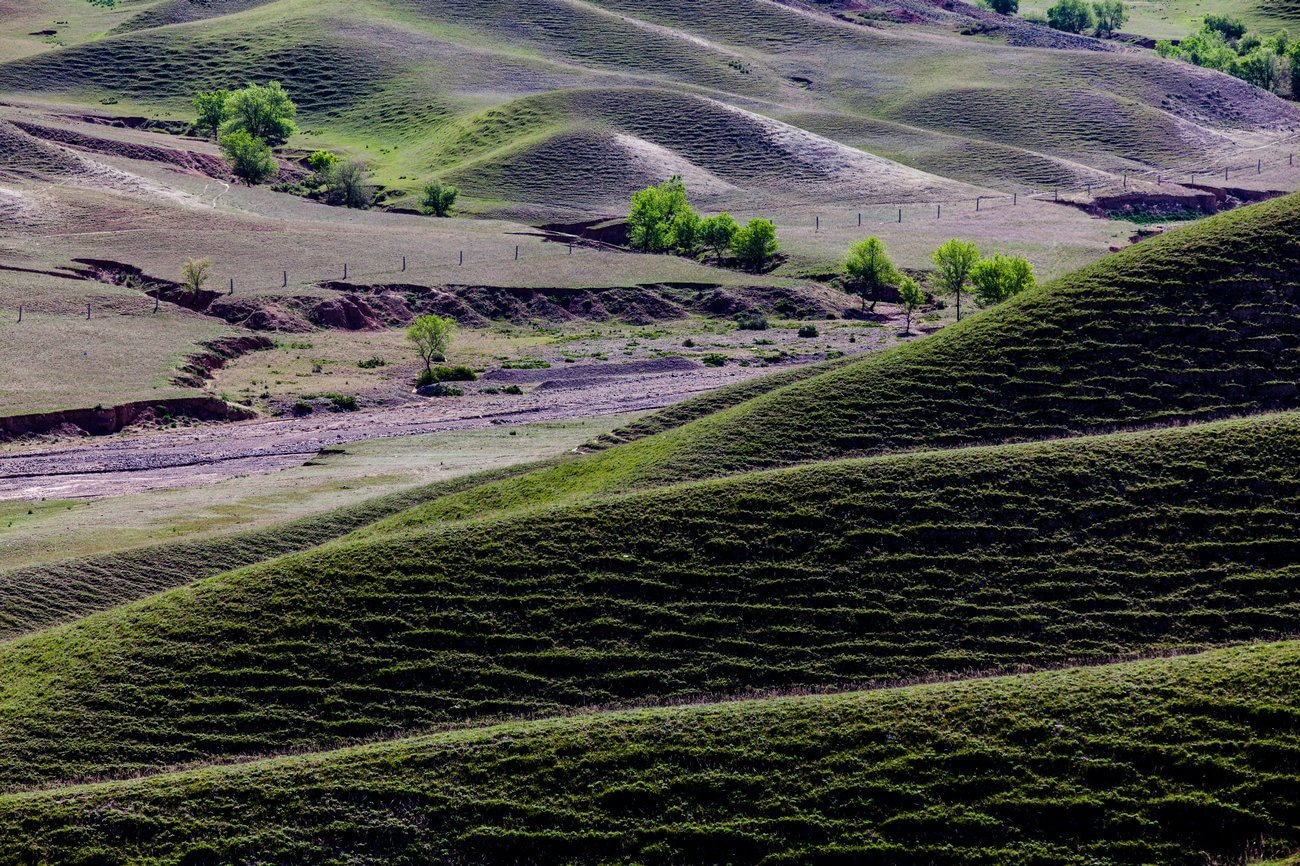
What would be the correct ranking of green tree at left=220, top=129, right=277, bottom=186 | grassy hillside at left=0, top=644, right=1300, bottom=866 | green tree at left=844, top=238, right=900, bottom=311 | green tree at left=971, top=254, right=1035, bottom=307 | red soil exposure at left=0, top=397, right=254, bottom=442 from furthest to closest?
green tree at left=220, top=129, right=277, bottom=186
green tree at left=844, top=238, right=900, bottom=311
green tree at left=971, top=254, right=1035, bottom=307
red soil exposure at left=0, top=397, right=254, bottom=442
grassy hillside at left=0, top=644, right=1300, bottom=866

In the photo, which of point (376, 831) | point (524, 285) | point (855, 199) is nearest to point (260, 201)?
point (524, 285)

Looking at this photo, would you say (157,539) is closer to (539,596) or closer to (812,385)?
(539,596)

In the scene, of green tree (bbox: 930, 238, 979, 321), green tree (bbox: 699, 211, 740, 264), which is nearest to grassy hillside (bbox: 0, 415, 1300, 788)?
green tree (bbox: 930, 238, 979, 321)

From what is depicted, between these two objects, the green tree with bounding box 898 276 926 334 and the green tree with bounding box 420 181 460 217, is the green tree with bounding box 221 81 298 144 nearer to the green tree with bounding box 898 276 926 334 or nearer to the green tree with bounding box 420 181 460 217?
the green tree with bounding box 420 181 460 217

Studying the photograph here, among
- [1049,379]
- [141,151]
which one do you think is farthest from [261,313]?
[1049,379]

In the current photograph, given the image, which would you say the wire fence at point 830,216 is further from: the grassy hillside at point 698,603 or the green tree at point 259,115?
the grassy hillside at point 698,603

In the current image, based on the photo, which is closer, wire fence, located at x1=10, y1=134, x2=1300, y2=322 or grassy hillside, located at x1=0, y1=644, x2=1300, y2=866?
grassy hillside, located at x1=0, y1=644, x2=1300, y2=866
